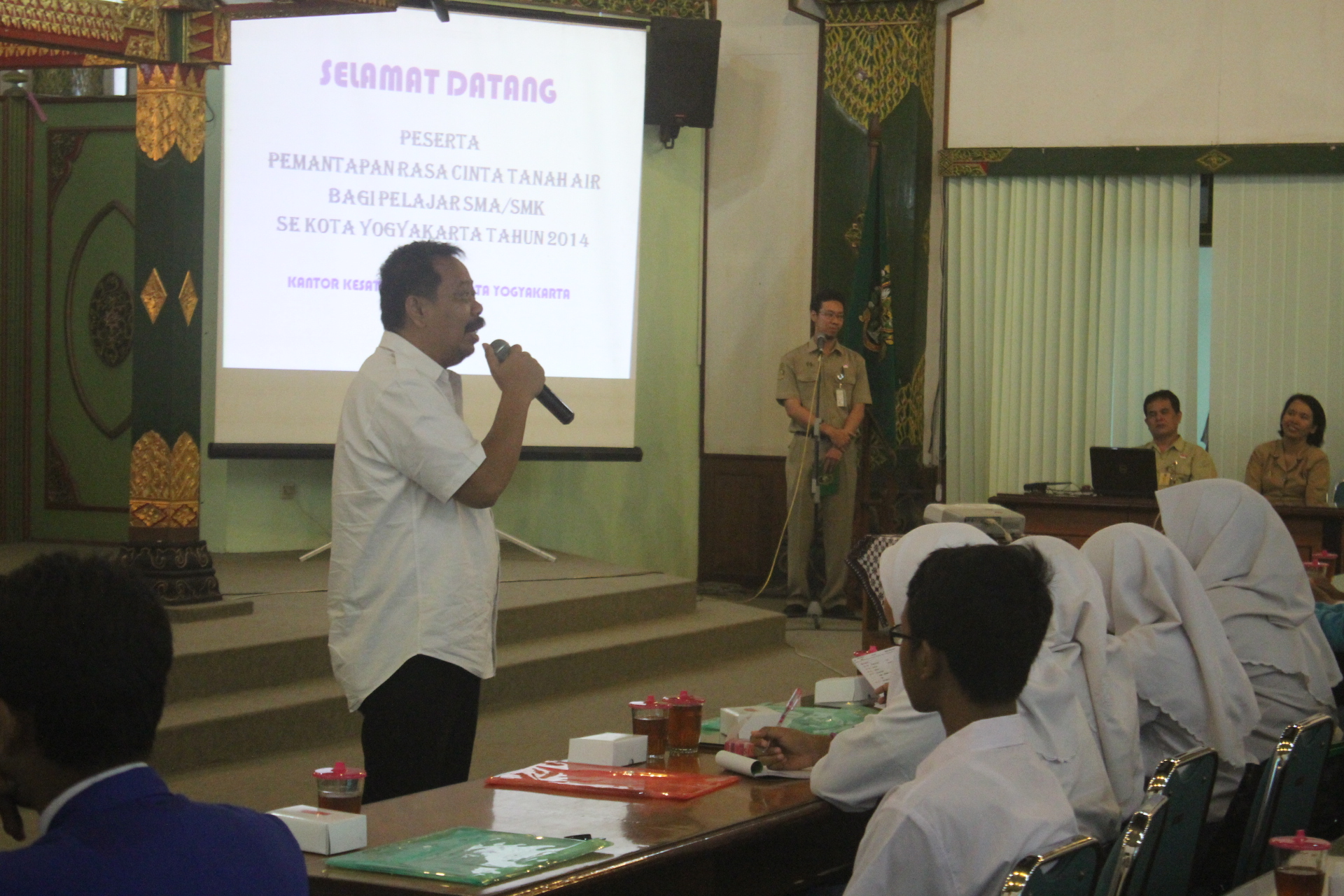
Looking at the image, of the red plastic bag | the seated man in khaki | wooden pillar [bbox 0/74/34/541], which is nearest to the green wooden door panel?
wooden pillar [bbox 0/74/34/541]

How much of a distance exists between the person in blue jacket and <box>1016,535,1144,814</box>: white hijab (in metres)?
1.71

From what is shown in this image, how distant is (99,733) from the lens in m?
1.17

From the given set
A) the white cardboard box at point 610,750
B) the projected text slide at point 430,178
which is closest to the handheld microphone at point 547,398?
the white cardboard box at point 610,750

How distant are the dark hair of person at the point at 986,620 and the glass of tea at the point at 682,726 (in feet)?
2.65

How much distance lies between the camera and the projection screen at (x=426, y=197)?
250 inches

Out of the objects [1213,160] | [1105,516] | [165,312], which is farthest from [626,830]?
[1213,160]

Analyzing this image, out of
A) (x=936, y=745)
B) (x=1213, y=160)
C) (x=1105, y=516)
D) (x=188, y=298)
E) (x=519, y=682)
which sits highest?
(x=1213, y=160)

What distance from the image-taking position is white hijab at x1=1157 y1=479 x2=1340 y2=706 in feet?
10.8

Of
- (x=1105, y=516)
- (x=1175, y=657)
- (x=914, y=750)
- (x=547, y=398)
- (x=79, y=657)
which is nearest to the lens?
(x=79, y=657)

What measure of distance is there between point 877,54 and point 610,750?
6284mm

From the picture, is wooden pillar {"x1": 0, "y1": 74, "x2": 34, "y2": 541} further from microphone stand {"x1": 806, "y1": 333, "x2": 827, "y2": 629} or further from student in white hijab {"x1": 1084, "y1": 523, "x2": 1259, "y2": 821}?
student in white hijab {"x1": 1084, "y1": 523, "x2": 1259, "y2": 821}

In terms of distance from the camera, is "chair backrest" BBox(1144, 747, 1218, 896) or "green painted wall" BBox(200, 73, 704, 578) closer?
"chair backrest" BBox(1144, 747, 1218, 896)

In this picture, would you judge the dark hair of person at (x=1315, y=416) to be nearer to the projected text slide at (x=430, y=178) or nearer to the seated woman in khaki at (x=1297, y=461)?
the seated woman in khaki at (x=1297, y=461)

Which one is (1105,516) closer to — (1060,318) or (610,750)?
(1060,318)
